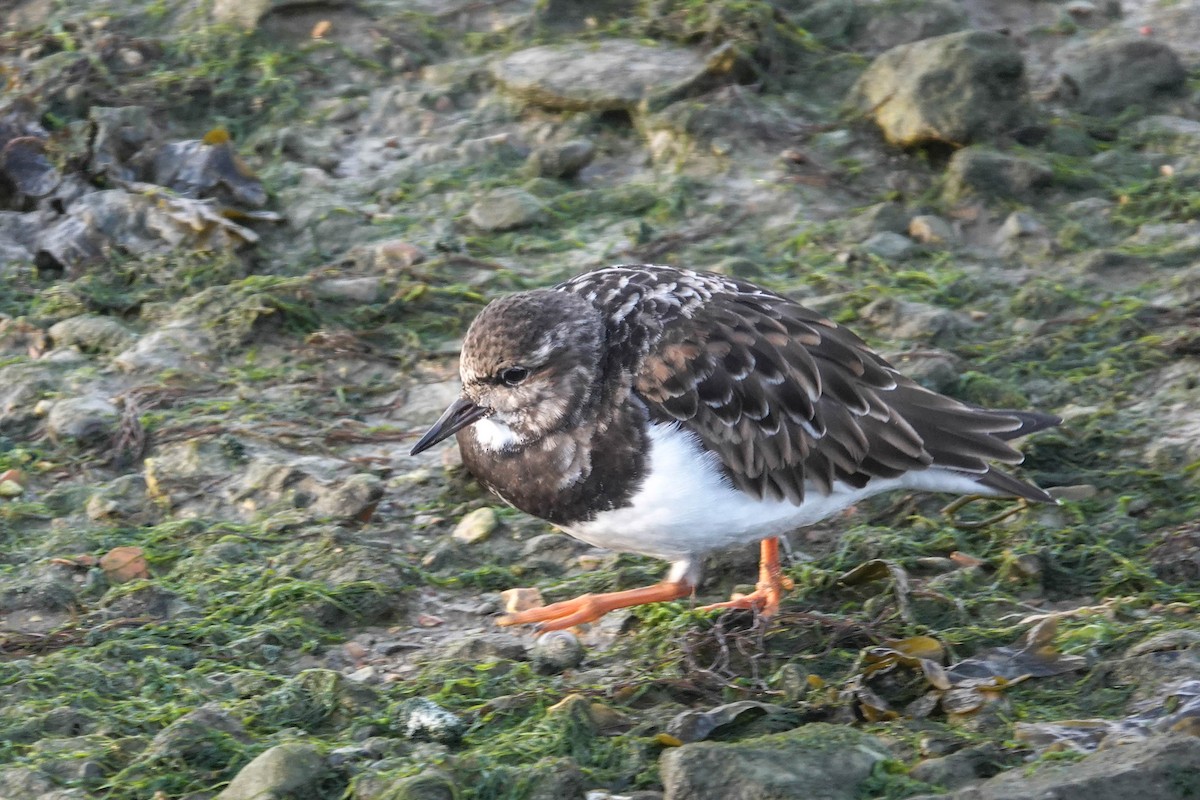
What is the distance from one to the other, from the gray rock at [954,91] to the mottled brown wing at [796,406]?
1945mm

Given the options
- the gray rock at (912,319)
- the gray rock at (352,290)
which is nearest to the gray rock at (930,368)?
the gray rock at (912,319)

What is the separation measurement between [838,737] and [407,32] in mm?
4661

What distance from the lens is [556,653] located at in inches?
152

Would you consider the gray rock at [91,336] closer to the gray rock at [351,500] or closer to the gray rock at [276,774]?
the gray rock at [351,500]

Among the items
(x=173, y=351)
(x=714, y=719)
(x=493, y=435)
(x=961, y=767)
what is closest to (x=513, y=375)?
(x=493, y=435)

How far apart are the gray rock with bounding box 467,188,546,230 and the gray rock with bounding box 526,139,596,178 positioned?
234mm

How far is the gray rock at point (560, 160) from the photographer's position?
6117 mm

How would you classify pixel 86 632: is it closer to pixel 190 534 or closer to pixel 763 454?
pixel 190 534

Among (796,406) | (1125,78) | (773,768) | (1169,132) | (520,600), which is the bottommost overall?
(520,600)

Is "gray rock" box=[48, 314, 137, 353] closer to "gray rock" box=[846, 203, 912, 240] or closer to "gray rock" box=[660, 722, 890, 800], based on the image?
"gray rock" box=[846, 203, 912, 240]

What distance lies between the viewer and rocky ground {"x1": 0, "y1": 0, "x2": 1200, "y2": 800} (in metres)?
3.39

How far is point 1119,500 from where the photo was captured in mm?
4371

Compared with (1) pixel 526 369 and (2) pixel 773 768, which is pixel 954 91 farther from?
(2) pixel 773 768

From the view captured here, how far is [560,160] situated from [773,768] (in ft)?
11.8
